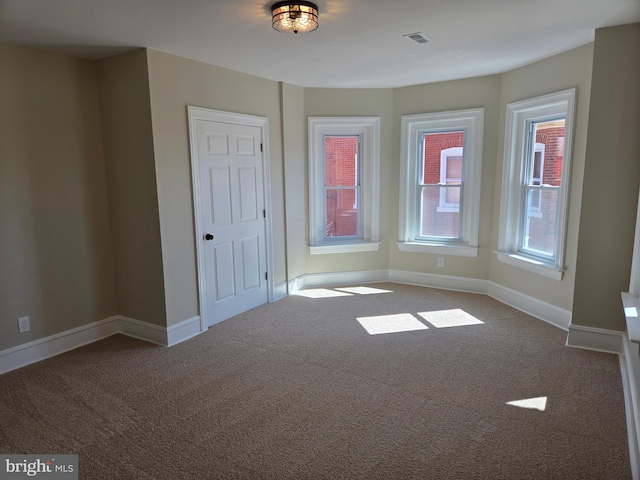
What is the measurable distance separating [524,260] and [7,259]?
4576 millimetres

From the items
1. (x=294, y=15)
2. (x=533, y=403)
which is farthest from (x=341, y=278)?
(x=294, y=15)

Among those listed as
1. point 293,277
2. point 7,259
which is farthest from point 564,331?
point 7,259

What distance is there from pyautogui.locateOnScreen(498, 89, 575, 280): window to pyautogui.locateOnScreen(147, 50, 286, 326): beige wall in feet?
9.45

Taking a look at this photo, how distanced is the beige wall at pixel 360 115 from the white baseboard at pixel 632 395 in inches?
112

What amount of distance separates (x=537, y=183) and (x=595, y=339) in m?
1.61

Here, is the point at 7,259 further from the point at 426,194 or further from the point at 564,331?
the point at 564,331

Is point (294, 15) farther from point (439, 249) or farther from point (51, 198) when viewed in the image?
point (439, 249)

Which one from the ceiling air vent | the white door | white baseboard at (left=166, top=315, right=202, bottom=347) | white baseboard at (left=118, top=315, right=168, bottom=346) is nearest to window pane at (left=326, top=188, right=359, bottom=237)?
the white door

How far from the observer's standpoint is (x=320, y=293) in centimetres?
504

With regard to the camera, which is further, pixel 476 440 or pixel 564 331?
pixel 564 331

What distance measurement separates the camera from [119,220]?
3719 mm

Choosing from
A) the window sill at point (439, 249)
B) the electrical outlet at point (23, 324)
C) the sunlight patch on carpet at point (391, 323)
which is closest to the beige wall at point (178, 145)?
the electrical outlet at point (23, 324)

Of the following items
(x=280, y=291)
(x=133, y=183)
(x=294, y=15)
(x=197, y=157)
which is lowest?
(x=280, y=291)

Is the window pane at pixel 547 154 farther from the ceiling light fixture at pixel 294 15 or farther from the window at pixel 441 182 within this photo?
the ceiling light fixture at pixel 294 15
